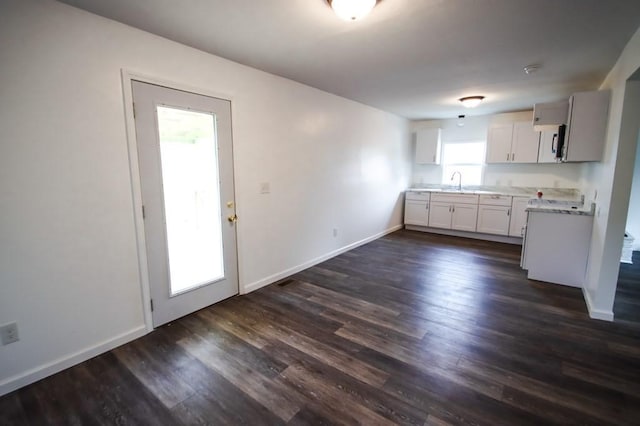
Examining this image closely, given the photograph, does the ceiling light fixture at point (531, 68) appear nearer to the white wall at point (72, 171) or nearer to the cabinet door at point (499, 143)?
the cabinet door at point (499, 143)

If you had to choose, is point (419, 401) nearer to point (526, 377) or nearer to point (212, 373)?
point (526, 377)

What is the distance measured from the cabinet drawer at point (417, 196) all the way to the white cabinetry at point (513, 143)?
4.40ft

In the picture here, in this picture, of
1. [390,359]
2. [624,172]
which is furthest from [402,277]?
[624,172]

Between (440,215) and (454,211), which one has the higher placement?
(454,211)

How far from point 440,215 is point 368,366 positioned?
15.4 feet

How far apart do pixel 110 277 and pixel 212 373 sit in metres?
1.12

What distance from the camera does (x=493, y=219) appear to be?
545 cm

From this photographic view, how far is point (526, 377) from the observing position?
1964 millimetres

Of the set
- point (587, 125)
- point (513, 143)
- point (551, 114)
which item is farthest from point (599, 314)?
point (513, 143)

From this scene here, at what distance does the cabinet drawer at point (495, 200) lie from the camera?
208 inches

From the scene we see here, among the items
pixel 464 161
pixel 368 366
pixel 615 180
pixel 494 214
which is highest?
pixel 464 161

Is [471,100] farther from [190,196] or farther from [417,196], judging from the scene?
[190,196]

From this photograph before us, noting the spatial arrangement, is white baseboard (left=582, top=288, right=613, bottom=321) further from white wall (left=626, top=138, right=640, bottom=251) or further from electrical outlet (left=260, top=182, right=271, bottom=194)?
electrical outlet (left=260, top=182, right=271, bottom=194)

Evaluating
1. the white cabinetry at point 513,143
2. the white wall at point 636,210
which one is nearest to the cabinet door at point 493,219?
the white cabinetry at point 513,143
